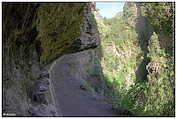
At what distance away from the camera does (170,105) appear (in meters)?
9.62

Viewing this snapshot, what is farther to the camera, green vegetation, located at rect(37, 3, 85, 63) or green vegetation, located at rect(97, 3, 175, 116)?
green vegetation, located at rect(97, 3, 175, 116)

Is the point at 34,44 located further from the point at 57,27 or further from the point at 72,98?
the point at 72,98

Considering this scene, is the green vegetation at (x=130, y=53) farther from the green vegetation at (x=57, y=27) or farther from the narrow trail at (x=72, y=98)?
the green vegetation at (x=57, y=27)

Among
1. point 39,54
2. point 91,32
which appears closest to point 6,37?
point 39,54

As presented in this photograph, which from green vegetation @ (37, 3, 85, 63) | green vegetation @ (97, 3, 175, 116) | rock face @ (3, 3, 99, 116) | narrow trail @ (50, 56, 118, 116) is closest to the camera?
rock face @ (3, 3, 99, 116)

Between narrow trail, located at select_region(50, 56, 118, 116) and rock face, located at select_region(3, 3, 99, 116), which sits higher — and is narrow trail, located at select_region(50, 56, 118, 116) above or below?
below

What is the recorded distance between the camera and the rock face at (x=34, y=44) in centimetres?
456

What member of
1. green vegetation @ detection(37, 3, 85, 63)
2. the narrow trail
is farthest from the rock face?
the narrow trail

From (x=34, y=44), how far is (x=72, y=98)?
3.57 metres

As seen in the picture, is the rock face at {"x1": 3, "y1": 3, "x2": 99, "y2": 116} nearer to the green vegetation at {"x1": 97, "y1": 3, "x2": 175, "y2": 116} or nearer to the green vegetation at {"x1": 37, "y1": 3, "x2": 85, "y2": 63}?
the green vegetation at {"x1": 37, "y1": 3, "x2": 85, "y2": 63}

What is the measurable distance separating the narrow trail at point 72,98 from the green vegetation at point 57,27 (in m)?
1.18

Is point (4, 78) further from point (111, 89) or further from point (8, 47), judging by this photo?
point (111, 89)

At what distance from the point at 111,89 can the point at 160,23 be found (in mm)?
4062

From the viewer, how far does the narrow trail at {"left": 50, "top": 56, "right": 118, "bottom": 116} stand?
6.22 meters
